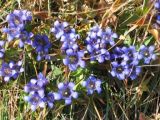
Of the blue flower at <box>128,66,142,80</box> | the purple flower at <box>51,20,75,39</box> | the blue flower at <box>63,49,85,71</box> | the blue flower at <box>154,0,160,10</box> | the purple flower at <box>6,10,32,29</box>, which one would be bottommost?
the blue flower at <box>128,66,142,80</box>

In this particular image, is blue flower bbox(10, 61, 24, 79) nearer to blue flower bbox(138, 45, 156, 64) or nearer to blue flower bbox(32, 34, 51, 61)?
blue flower bbox(32, 34, 51, 61)

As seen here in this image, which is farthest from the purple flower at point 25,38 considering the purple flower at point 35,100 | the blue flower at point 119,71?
the blue flower at point 119,71

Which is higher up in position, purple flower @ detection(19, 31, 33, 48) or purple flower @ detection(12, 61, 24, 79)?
purple flower @ detection(19, 31, 33, 48)

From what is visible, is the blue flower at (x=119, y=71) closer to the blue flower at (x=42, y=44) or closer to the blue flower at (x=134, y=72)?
the blue flower at (x=134, y=72)

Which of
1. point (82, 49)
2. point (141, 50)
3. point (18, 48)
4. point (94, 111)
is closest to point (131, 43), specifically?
point (141, 50)

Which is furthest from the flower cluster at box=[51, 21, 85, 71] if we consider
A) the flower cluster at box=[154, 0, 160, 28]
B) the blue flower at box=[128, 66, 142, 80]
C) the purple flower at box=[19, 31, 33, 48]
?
the flower cluster at box=[154, 0, 160, 28]

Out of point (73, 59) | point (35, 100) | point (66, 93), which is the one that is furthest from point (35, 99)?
point (73, 59)

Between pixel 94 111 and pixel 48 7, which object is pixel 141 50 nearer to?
pixel 94 111
